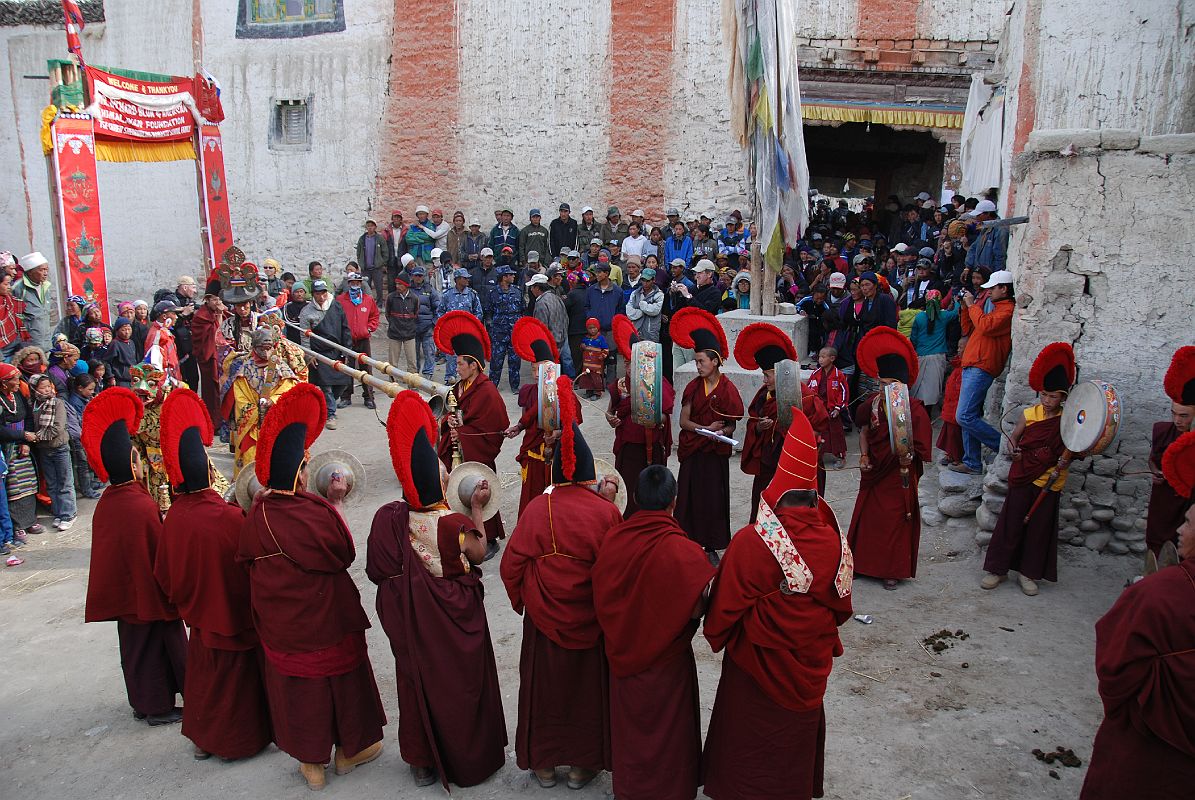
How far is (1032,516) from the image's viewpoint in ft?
21.2

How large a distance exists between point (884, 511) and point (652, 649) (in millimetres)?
3283

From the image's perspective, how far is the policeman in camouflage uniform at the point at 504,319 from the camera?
1280cm

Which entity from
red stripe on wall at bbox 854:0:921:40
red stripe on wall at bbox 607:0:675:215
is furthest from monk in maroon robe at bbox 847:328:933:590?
red stripe on wall at bbox 854:0:921:40

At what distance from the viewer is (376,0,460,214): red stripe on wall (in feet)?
56.3

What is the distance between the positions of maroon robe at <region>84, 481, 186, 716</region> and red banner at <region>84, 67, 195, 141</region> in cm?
772

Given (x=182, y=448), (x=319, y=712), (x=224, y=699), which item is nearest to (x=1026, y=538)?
(x=319, y=712)

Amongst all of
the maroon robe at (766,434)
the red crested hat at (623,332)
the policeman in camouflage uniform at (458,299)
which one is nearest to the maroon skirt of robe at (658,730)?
the maroon robe at (766,434)

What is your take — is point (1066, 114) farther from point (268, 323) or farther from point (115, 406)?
point (115, 406)

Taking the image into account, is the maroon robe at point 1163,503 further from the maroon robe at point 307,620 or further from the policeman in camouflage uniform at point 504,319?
the policeman in camouflage uniform at point 504,319

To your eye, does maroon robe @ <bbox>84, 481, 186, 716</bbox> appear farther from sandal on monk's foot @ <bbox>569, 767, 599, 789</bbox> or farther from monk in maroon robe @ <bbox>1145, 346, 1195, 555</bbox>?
monk in maroon robe @ <bbox>1145, 346, 1195, 555</bbox>

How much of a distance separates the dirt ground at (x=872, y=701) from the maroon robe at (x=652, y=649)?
0.57 metres

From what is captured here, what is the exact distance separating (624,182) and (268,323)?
31.6 ft

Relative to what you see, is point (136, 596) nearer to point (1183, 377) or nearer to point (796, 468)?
point (796, 468)

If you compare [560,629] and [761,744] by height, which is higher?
[560,629]
